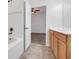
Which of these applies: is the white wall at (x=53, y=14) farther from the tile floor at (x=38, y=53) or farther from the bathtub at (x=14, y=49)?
the bathtub at (x=14, y=49)

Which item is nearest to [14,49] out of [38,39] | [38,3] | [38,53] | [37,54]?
[37,54]

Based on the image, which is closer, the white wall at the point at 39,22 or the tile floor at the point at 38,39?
the tile floor at the point at 38,39

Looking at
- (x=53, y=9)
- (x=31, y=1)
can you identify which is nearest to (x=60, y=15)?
(x=53, y=9)

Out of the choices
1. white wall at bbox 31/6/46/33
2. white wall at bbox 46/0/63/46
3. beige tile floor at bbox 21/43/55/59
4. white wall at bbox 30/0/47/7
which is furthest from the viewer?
white wall at bbox 31/6/46/33

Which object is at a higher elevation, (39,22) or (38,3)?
(38,3)

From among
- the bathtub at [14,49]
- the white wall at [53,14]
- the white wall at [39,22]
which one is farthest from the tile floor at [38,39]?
the bathtub at [14,49]

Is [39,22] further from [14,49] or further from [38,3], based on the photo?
[14,49]

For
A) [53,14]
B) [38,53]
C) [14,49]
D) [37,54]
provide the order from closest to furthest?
[14,49] → [37,54] → [38,53] → [53,14]

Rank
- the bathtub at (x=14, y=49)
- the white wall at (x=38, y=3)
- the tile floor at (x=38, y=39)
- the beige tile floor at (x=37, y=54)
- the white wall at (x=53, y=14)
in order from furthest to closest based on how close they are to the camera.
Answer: the tile floor at (x=38, y=39)
the white wall at (x=38, y=3)
the white wall at (x=53, y=14)
the beige tile floor at (x=37, y=54)
the bathtub at (x=14, y=49)

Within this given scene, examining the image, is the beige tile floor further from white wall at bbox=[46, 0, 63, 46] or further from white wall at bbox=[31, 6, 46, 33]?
white wall at bbox=[31, 6, 46, 33]

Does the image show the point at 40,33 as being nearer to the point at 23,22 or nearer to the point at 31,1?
the point at 31,1

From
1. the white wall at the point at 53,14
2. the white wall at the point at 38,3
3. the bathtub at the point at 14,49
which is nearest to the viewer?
the bathtub at the point at 14,49

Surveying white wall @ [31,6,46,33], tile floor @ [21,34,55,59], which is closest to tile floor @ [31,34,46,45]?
tile floor @ [21,34,55,59]
